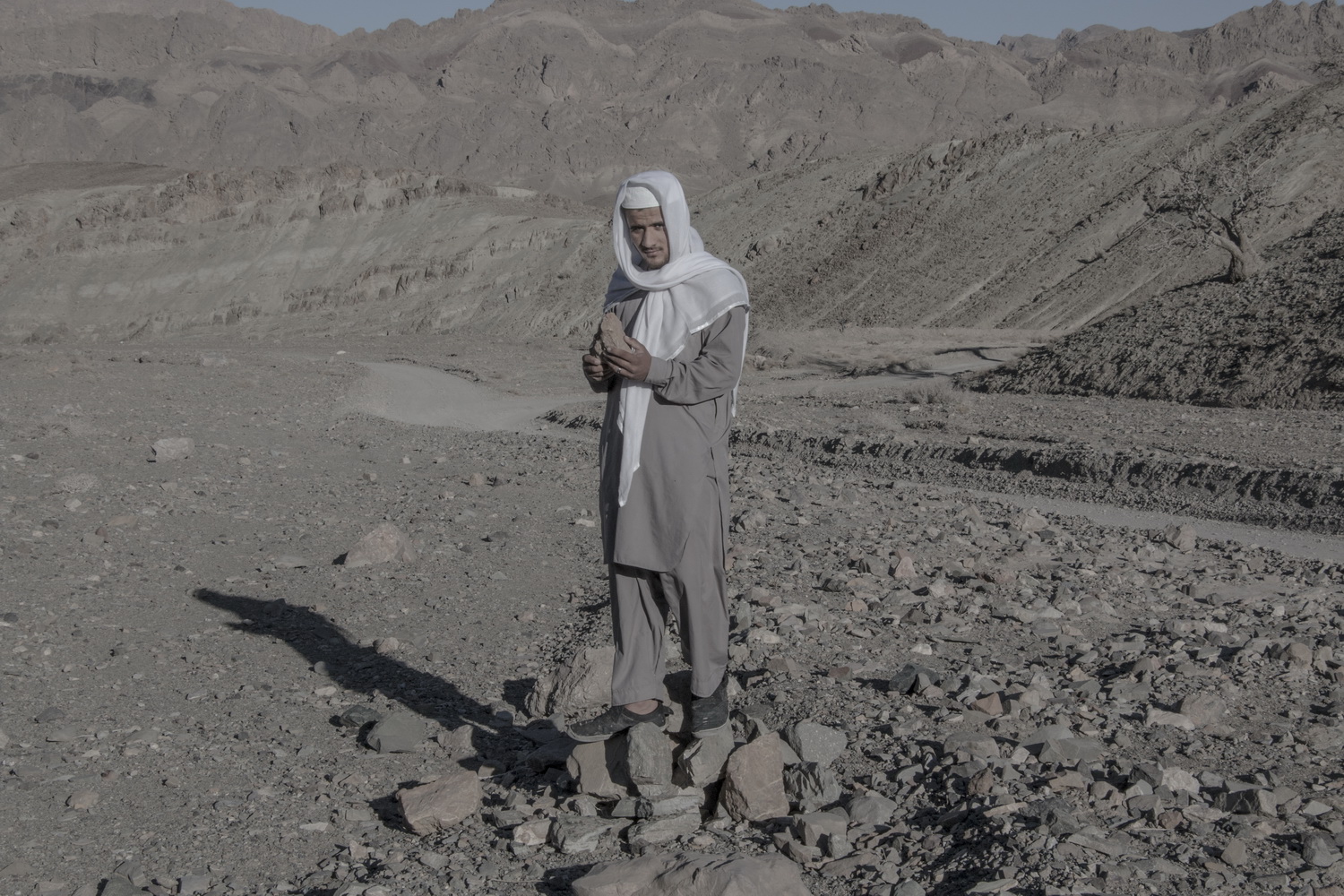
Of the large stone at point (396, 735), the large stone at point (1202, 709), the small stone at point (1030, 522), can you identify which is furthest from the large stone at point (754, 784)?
the small stone at point (1030, 522)

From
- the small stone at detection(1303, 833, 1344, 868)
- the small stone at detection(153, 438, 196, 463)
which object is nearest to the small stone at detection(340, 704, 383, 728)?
the small stone at detection(1303, 833, 1344, 868)

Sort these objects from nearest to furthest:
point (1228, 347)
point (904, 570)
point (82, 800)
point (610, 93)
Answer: point (82, 800) → point (904, 570) → point (1228, 347) → point (610, 93)

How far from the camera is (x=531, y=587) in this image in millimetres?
5887

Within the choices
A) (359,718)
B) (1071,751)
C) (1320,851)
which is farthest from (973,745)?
(359,718)

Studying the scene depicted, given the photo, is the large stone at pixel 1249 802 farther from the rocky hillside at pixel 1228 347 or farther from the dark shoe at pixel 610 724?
the rocky hillside at pixel 1228 347

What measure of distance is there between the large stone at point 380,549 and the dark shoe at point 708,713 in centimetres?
344

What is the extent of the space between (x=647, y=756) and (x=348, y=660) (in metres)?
2.11

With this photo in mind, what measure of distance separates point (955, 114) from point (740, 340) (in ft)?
265

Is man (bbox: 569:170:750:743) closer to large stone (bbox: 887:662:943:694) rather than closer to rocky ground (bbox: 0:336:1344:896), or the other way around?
rocky ground (bbox: 0:336:1344:896)

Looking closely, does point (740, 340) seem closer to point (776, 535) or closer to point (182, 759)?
point (182, 759)

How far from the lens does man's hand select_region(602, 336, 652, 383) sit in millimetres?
2951

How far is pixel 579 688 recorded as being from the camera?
4.08 m

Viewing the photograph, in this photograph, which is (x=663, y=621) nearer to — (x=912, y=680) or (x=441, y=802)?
(x=441, y=802)

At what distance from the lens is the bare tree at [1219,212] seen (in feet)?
57.0
